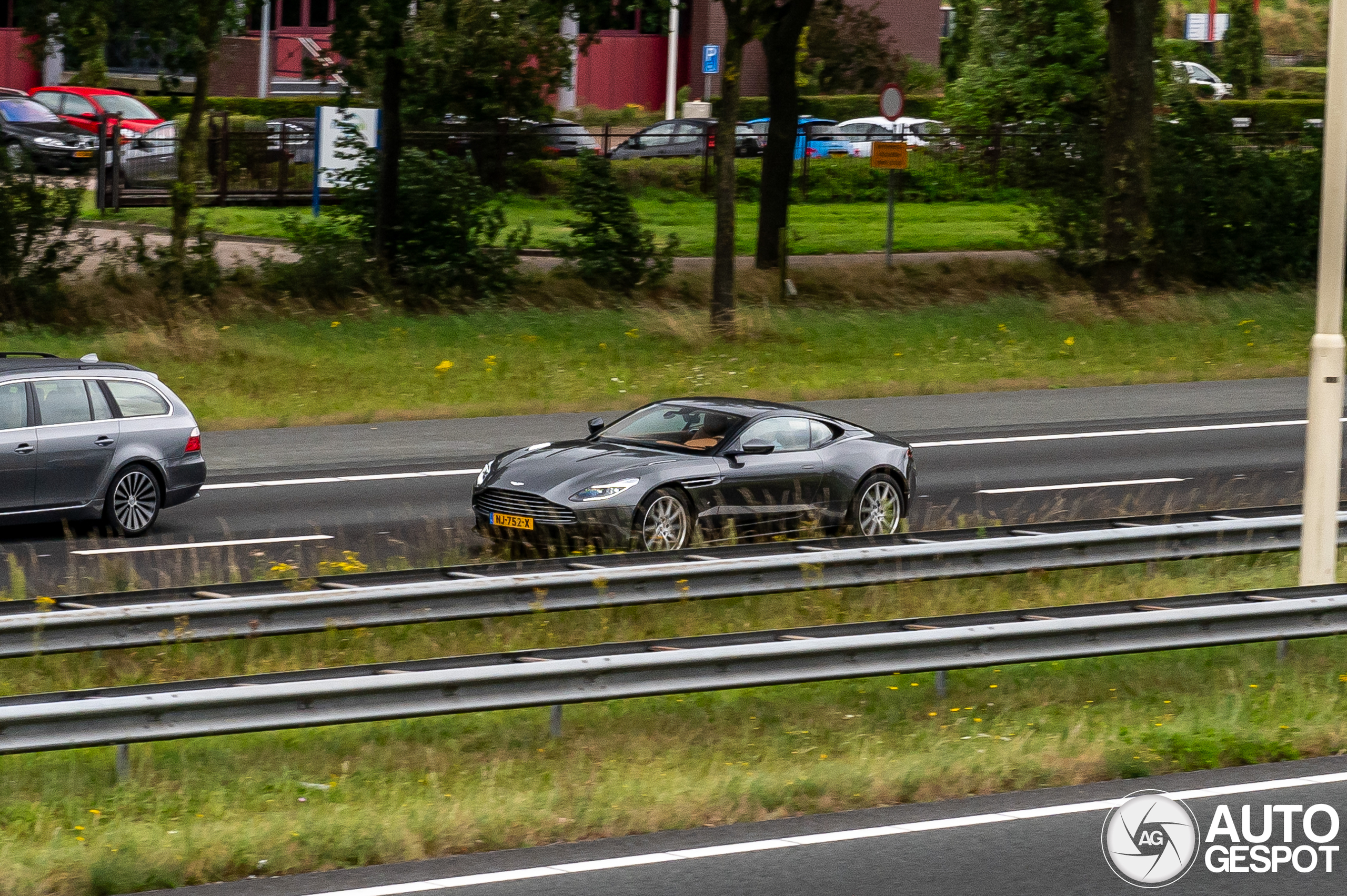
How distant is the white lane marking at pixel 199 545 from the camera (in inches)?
550

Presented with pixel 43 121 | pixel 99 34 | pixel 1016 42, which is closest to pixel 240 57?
pixel 43 121

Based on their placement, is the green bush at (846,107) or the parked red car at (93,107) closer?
the parked red car at (93,107)

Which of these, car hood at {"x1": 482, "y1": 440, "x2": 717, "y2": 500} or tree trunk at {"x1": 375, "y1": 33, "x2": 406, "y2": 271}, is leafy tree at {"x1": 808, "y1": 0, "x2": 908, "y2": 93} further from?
car hood at {"x1": 482, "y1": 440, "x2": 717, "y2": 500}

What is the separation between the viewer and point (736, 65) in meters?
24.6

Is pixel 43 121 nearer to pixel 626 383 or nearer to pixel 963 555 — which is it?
pixel 626 383

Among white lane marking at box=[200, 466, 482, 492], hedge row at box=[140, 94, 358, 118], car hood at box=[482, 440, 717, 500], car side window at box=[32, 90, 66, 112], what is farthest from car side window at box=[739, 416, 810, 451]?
hedge row at box=[140, 94, 358, 118]

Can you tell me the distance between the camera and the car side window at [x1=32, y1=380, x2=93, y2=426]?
1443 cm

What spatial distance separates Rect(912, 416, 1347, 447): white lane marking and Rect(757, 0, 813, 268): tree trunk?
1059 cm

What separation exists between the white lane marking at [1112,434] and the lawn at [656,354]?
269 centimetres

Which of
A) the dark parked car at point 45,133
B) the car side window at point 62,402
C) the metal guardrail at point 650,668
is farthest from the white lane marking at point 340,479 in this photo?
the dark parked car at point 45,133

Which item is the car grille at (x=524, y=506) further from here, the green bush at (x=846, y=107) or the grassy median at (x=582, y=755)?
the green bush at (x=846, y=107)

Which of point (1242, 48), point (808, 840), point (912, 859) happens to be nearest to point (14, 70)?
point (1242, 48)

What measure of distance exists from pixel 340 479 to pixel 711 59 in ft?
135

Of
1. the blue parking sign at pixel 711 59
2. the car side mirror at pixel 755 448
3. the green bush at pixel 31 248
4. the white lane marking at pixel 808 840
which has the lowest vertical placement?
the white lane marking at pixel 808 840
